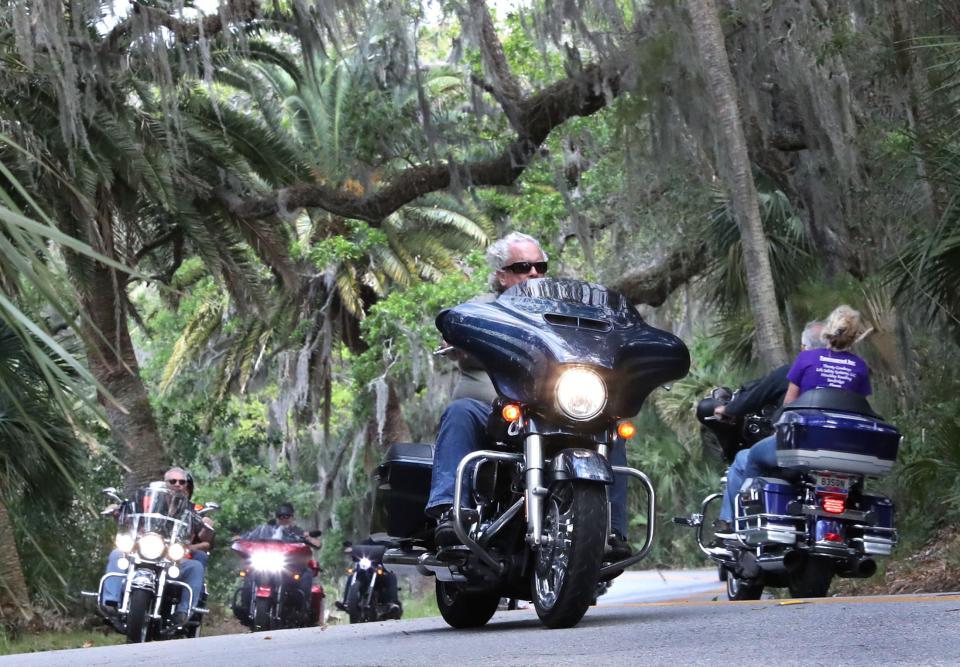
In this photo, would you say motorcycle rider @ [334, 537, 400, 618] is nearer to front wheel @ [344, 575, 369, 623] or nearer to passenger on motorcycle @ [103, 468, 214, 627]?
front wheel @ [344, 575, 369, 623]

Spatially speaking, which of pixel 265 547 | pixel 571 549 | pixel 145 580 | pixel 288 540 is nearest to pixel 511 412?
pixel 571 549

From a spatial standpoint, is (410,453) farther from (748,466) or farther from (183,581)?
(183,581)

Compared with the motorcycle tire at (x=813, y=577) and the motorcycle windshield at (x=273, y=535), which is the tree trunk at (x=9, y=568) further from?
the motorcycle tire at (x=813, y=577)

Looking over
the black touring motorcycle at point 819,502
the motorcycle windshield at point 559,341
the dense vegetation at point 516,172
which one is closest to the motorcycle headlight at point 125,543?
the dense vegetation at point 516,172

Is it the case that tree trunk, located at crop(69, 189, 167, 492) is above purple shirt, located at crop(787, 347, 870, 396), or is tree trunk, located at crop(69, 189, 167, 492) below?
above

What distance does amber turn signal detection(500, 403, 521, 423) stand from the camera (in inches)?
220

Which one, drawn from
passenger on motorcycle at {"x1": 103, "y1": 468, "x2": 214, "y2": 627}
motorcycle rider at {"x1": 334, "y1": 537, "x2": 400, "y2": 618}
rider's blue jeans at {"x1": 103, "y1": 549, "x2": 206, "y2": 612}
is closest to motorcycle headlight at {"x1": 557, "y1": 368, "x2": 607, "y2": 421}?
→ passenger on motorcycle at {"x1": 103, "y1": 468, "x2": 214, "y2": 627}

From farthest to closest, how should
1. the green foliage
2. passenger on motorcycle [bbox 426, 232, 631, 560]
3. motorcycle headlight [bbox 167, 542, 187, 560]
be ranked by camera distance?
the green foliage, motorcycle headlight [bbox 167, 542, 187, 560], passenger on motorcycle [bbox 426, 232, 631, 560]

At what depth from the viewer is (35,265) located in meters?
1.77

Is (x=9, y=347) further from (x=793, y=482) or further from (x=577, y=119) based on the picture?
(x=577, y=119)

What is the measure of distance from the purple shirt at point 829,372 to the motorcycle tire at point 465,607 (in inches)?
101

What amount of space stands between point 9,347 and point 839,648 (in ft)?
28.0

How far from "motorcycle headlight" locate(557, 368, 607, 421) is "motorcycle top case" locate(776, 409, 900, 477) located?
2625 millimetres

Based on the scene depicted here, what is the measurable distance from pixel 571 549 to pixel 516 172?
509 inches
